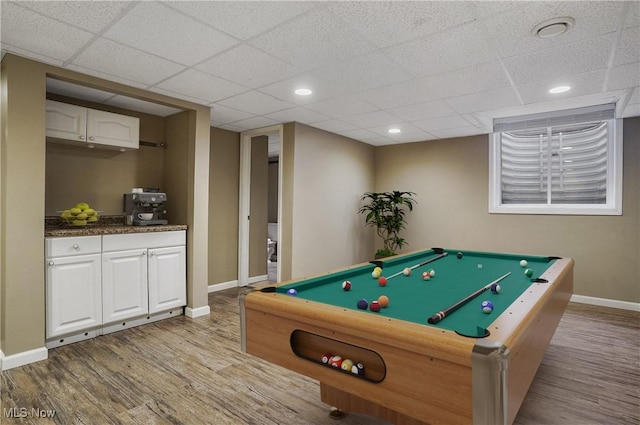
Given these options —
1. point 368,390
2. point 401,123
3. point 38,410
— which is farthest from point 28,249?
point 401,123

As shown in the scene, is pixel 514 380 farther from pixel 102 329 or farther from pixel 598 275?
pixel 598 275

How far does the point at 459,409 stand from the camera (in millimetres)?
1030

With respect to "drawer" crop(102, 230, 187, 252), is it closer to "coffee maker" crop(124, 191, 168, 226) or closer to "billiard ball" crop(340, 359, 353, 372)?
"coffee maker" crop(124, 191, 168, 226)

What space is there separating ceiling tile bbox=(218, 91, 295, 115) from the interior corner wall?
2.18 ft

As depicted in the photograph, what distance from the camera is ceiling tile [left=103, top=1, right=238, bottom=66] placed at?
6.40 ft

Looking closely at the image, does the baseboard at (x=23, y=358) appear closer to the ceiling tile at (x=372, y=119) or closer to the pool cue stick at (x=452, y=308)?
the pool cue stick at (x=452, y=308)

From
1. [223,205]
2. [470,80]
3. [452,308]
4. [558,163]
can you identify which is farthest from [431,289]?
[558,163]

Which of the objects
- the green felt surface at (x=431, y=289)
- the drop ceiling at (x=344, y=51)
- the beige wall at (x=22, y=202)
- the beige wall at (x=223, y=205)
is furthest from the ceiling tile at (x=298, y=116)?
the green felt surface at (x=431, y=289)

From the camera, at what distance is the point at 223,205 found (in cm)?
485

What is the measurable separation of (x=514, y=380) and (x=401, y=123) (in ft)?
12.2

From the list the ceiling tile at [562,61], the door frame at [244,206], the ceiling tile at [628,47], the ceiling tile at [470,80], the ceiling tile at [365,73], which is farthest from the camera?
the door frame at [244,206]

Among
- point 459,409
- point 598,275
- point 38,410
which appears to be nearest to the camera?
point 459,409

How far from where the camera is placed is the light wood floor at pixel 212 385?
1.95m

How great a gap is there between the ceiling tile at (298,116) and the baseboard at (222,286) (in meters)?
2.35
